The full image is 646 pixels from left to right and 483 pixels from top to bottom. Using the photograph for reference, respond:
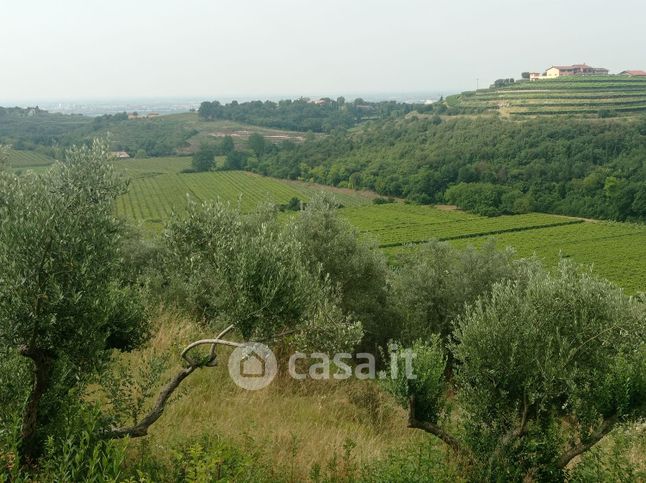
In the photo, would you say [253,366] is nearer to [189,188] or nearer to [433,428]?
[433,428]

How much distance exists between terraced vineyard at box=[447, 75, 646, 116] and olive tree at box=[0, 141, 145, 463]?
4962 inches

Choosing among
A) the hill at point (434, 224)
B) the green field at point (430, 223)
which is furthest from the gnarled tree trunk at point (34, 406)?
the green field at point (430, 223)

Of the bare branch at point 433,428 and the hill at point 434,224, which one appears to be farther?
the hill at point 434,224

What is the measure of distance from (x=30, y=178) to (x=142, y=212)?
63952mm

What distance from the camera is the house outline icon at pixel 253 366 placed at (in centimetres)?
1082

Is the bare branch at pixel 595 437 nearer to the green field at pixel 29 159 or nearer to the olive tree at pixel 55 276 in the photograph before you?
the olive tree at pixel 55 276

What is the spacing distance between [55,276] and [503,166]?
10125cm

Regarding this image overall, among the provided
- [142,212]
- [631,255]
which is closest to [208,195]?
[142,212]

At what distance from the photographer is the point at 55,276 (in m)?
5.29

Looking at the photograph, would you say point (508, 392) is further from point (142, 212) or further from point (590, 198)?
point (590, 198)

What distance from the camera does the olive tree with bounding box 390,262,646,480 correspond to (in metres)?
7.27

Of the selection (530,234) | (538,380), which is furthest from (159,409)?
(530,234)

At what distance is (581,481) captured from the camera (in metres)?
7.24

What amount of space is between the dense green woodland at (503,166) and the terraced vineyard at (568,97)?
32.7 feet
